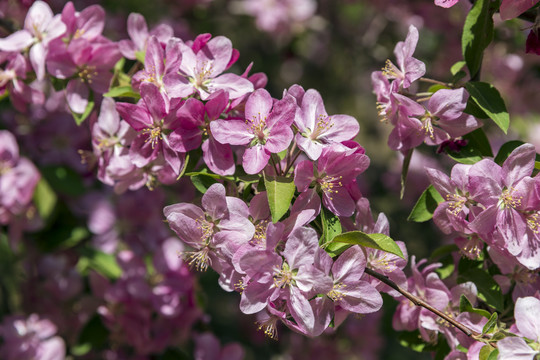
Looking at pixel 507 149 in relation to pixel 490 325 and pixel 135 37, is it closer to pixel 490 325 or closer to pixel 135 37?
pixel 490 325

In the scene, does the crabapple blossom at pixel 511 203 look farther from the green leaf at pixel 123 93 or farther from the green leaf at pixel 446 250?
the green leaf at pixel 123 93

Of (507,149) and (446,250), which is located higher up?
(507,149)

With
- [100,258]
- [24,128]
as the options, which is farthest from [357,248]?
[24,128]

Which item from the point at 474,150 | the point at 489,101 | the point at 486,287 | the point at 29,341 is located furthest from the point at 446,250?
the point at 29,341

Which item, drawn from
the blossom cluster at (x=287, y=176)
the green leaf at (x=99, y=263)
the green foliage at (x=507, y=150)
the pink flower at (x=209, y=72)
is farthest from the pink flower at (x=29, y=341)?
the green foliage at (x=507, y=150)

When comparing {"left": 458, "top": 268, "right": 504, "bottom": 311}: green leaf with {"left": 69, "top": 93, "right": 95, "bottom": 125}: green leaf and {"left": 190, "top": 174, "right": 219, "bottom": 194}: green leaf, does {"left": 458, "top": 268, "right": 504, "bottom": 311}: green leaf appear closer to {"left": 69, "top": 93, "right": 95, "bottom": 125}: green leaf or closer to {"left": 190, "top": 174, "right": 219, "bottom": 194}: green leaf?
{"left": 190, "top": 174, "right": 219, "bottom": 194}: green leaf

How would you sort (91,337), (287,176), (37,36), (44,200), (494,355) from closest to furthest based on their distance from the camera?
(494,355)
(287,176)
(37,36)
(91,337)
(44,200)

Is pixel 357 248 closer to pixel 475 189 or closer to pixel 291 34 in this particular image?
pixel 475 189
